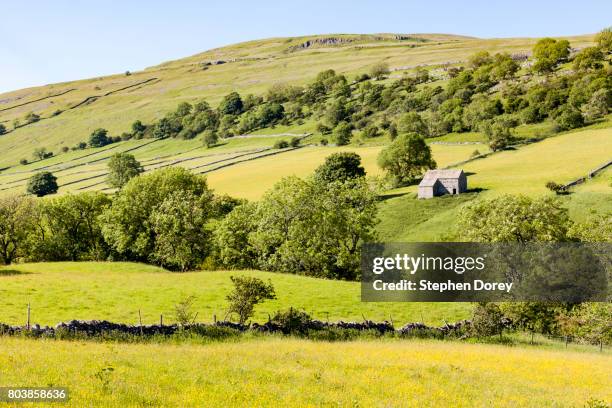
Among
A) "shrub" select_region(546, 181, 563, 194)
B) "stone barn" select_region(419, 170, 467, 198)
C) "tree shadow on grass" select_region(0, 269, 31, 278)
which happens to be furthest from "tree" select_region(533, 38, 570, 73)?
"tree shadow on grass" select_region(0, 269, 31, 278)

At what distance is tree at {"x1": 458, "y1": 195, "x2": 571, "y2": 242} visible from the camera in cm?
5416

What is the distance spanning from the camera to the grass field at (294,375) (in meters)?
17.7

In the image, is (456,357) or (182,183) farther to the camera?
(182,183)

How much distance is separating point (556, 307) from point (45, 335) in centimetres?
3841

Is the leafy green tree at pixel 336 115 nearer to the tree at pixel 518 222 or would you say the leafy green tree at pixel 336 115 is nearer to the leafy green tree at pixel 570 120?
the leafy green tree at pixel 570 120

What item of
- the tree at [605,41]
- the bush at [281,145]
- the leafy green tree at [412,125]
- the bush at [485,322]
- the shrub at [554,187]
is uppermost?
the tree at [605,41]

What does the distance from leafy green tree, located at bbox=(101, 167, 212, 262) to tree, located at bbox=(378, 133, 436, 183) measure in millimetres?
39415

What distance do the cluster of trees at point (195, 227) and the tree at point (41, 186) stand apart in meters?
62.6

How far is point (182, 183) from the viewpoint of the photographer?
8762 cm

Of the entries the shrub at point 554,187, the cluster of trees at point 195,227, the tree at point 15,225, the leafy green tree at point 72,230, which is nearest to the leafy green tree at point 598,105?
the shrub at point 554,187

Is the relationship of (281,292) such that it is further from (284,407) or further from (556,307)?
(284,407)

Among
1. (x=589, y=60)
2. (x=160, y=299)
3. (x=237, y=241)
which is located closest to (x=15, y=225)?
(x=237, y=241)

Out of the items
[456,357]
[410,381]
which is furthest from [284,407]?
[456,357]

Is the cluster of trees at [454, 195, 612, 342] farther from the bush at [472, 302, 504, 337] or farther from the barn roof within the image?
the barn roof
